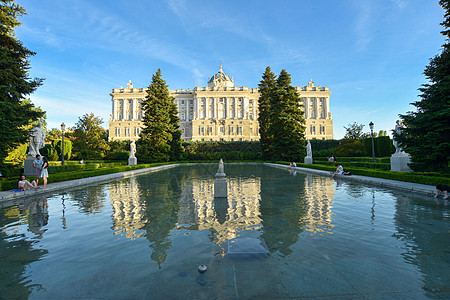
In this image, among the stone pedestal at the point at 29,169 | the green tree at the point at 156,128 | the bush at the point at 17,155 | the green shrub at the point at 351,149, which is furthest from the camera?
the green shrub at the point at 351,149

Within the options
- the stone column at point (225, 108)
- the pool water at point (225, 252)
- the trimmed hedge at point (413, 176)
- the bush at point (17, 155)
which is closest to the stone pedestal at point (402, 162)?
the trimmed hedge at point (413, 176)

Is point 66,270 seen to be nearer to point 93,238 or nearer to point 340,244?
point 93,238

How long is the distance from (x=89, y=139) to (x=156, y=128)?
12.3m

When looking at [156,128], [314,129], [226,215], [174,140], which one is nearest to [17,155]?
[156,128]

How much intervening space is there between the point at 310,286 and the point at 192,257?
183 cm

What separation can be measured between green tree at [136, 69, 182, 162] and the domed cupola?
53841 mm

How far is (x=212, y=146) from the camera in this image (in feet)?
175

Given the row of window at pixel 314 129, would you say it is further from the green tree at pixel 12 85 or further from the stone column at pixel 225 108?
the green tree at pixel 12 85

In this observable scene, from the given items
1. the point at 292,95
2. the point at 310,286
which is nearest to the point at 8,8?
the point at 310,286

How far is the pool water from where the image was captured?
293 cm

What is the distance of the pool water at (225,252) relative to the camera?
2.93m

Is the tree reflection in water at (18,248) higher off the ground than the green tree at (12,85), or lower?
lower

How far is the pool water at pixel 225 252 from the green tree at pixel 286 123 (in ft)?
85.8

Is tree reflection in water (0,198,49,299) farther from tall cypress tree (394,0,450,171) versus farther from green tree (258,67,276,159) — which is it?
green tree (258,67,276,159)
